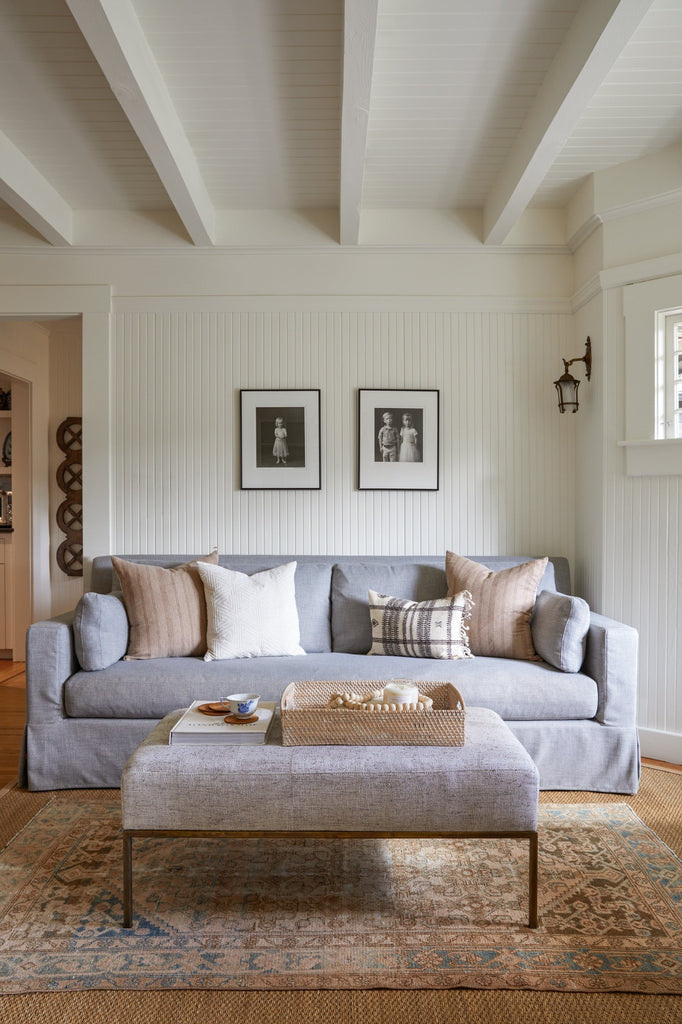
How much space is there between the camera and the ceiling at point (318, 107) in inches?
90.9

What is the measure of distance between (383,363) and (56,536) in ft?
9.76

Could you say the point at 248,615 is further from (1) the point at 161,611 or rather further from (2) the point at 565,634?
(2) the point at 565,634

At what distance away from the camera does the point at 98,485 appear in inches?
155

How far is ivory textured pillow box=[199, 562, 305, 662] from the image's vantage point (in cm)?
320

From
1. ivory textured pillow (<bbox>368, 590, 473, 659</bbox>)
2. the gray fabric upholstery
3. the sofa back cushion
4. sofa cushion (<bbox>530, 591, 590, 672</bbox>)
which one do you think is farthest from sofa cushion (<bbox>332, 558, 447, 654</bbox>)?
the gray fabric upholstery

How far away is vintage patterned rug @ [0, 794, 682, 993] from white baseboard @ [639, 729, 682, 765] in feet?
2.74

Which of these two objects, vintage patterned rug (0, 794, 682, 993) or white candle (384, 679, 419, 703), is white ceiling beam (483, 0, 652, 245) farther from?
vintage patterned rug (0, 794, 682, 993)

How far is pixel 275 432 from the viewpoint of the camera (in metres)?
3.97

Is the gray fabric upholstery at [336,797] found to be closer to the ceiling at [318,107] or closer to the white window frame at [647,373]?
the white window frame at [647,373]

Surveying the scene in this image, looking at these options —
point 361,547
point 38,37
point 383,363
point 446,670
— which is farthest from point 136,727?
point 38,37

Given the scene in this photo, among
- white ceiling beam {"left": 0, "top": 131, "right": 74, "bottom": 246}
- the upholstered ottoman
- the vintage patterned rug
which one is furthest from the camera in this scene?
white ceiling beam {"left": 0, "top": 131, "right": 74, "bottom": 246}

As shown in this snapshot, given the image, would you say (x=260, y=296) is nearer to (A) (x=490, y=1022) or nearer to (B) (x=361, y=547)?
(B) (x=361, y=547)

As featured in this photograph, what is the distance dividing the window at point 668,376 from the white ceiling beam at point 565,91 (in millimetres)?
881

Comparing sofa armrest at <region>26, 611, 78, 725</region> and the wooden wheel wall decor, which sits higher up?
the wooden wheel wall decor
